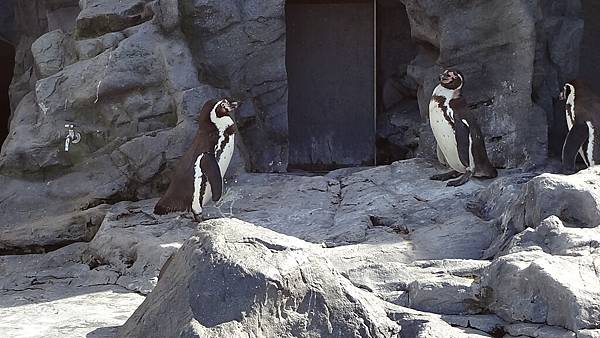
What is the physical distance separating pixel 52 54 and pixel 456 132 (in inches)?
136

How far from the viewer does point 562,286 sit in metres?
3.84

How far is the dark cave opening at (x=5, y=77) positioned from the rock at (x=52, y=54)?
256 cm

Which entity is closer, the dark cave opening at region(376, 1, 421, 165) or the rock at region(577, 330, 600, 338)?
the rock at region(577, 330, 600, 338)

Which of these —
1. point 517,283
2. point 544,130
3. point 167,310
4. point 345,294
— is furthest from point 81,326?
point 544,130

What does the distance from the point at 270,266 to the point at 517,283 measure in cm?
105

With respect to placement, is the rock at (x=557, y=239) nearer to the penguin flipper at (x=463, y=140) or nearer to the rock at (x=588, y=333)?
the rock at (x=588, y=333)

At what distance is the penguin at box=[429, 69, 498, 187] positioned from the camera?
22.5 feet

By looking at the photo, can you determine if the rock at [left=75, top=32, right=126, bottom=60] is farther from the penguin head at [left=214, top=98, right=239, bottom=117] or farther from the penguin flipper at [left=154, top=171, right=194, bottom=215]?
the penguin flipper at [left=154, top=171, right=194, bottom=215]

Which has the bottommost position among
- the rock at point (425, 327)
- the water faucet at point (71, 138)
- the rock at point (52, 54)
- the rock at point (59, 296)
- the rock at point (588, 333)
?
the rock at point (59, 296)

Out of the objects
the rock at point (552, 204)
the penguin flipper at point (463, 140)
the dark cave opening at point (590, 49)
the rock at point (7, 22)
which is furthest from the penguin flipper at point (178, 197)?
the rock at point (7, 22)

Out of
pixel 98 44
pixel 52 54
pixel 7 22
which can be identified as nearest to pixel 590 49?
pixel 98 44

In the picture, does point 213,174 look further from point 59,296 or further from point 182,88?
point 59,296

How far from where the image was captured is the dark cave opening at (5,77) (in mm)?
11055

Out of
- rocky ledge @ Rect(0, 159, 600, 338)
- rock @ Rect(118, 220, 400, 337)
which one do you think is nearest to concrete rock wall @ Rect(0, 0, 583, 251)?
rocky ledge @ Rect(0, 159, 600, 338)
